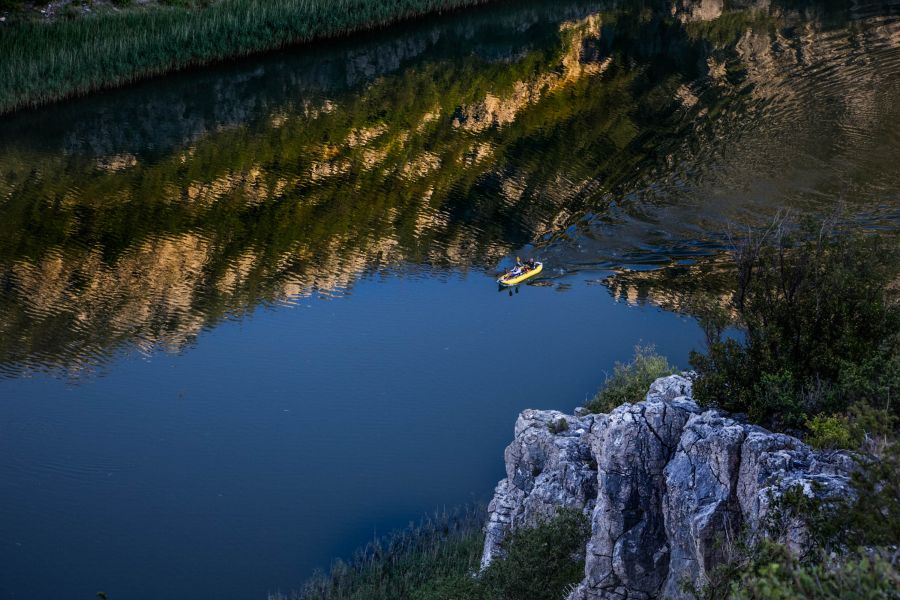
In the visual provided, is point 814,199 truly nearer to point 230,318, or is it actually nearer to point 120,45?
point 230,318

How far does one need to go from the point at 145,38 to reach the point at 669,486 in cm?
4168

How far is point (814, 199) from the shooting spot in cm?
3575

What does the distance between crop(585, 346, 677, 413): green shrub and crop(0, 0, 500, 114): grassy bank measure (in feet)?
102

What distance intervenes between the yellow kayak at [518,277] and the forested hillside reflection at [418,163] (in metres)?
1.13

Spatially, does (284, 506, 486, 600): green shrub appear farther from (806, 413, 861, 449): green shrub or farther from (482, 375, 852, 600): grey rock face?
(806, 413, 861, 449): green shrub

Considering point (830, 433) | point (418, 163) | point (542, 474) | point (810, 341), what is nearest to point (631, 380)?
point (542, 474)

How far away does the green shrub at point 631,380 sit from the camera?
22.8 m

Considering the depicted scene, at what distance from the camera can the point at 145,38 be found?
5022 centimetres

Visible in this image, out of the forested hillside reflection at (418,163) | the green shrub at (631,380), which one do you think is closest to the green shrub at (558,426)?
the green shrub at (631,380)

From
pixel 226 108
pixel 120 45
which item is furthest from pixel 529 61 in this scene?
pixel 120 45

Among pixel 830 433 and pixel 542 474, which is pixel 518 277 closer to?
pixel 542 474

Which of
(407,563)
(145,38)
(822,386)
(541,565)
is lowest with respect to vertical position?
(407,563)

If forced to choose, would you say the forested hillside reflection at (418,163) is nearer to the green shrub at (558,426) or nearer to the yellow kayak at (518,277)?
the yellow kayak at (518,277)

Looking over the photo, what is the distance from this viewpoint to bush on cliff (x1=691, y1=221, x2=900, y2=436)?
15.7m
